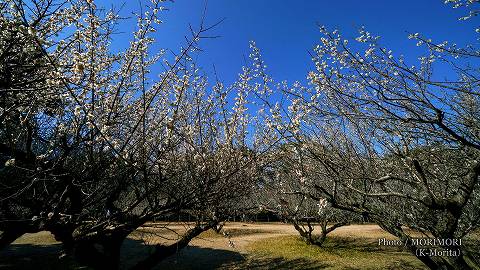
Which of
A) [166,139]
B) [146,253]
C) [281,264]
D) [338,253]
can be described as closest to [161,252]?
[166,139]

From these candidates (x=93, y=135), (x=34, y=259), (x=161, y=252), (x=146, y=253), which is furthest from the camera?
Result: (x=146, y=253)

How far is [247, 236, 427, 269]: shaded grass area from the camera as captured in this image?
14.6 meters

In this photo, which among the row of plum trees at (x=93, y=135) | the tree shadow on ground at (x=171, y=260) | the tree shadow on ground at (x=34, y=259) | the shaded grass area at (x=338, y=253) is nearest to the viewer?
the row of plum trees at (x=93, y=135)

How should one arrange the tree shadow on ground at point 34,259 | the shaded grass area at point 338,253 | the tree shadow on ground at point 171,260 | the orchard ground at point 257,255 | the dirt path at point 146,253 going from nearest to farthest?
the tree shadow on ground at point 34,259 < the tree shadow on ground at point 171,260 < the dirt path at point 146,253 < the orchard ground at point 257,255 < the shaded grass area at point 338,253

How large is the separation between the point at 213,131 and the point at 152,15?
233cm

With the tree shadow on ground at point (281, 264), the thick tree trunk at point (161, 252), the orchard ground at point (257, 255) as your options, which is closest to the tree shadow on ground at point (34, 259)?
the orchard ground at point (257, 255)

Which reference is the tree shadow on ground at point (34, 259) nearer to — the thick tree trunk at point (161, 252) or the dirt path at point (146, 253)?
the dirt path at point (146, 253)

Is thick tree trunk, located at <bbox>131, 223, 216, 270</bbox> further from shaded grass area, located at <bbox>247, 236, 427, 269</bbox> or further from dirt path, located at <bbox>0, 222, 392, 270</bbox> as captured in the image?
shaded grass area, located at <bbox>247, 236, 427, 269</bbox>

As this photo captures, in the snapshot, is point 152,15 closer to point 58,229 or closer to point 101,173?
point 101,173

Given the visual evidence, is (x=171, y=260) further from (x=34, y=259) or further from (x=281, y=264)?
(x=34, y=259)

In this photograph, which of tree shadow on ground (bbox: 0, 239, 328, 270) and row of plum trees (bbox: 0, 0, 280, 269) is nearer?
row of plum trees (bbox: 0, 0, 280, 269)

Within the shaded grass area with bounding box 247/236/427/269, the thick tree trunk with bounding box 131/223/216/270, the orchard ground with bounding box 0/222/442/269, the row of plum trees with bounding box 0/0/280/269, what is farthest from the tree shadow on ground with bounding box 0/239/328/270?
the row of plum trees with bounding box 0/0/280/269

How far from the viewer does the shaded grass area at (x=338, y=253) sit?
1459 centimetres

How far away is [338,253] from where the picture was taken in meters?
17.0
